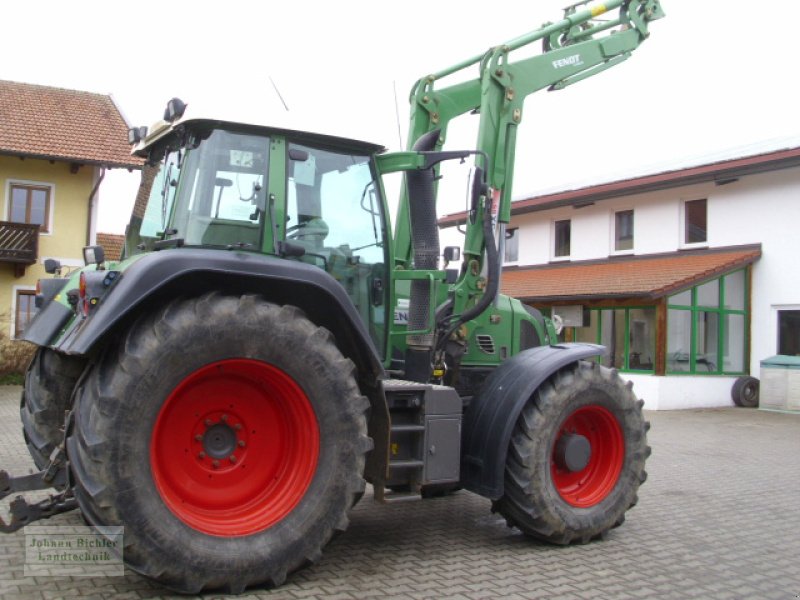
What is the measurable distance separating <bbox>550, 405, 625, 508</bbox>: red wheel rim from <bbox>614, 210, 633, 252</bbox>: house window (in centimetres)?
1630

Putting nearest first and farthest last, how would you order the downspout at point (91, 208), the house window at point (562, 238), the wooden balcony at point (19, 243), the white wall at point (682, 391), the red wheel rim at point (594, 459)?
the red wheel rim at point (594, 459) → the white wall at point (682, 391) → the wooden balcony at point (19, 243) → the downspout at point (91, 208) → the house window at point (562, 238)

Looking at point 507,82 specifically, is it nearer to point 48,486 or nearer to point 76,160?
point 48,486

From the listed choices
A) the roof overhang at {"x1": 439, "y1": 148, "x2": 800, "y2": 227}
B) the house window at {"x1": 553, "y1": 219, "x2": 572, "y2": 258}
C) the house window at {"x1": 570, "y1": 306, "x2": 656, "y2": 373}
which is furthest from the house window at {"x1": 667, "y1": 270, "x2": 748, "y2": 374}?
the house window at {"x1": 553, "y1": 219, "x2": 572, "y2": 258}

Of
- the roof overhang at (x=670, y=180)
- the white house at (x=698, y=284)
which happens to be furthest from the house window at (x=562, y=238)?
the white house at (x=698, y=284)

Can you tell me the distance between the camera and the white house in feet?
58.0

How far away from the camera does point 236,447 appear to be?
4.43 m

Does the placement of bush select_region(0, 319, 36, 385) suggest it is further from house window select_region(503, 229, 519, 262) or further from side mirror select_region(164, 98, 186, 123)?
side mirror select_region(164, 98, 186, 123)

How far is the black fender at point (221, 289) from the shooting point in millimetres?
3969

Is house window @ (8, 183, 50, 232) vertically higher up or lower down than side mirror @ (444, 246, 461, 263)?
higher up

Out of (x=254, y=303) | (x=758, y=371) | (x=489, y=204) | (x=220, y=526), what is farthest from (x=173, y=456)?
(x=758, y=371)

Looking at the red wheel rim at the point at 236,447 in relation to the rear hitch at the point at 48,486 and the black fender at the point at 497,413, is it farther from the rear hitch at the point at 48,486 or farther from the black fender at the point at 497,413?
the black fender at the point at 497,413

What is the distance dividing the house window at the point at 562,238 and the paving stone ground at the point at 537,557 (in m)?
15.4

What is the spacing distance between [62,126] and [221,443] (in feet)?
64.8

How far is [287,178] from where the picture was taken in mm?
4840
